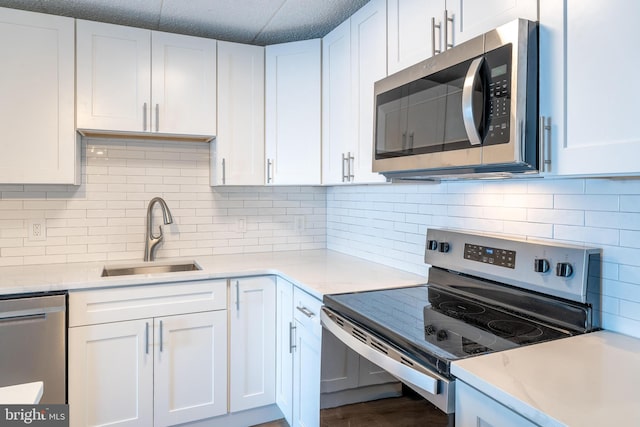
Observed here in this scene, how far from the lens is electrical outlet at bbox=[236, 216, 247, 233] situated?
2.94 m

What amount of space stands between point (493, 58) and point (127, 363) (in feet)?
6.67

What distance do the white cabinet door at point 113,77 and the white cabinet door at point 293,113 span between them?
699mm

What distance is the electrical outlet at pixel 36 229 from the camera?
243 cm

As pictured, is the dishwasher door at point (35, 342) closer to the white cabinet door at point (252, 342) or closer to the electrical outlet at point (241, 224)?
the white cabinet door at point (252, 342)

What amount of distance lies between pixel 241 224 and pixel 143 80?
3.51 ft

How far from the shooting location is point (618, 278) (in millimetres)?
1304

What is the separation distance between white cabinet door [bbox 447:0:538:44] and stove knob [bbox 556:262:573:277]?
739 mm

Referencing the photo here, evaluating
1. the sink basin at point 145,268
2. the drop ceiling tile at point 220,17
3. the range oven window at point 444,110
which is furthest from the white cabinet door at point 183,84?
→ the range oven window at point 444,110

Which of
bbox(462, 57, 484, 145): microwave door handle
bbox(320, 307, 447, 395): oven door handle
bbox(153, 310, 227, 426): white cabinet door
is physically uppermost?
bbox(462, 57, 484, 145): microwave door handle

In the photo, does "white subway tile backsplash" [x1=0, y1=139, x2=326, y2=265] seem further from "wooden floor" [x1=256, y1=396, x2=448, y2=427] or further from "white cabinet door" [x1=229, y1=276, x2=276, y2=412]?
"wooden floor" [x1=256, y1=396, x2=448, y2=427]

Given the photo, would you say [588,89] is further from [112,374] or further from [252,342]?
[112,374]

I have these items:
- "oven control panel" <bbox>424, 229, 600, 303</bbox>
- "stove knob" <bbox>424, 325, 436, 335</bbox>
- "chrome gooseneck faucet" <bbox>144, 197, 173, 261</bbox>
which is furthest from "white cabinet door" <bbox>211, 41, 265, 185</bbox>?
"stove knob" <bbox>424, 325, 436, 335</bbox>

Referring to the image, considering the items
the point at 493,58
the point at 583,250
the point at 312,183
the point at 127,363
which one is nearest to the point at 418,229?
the point at 312,183

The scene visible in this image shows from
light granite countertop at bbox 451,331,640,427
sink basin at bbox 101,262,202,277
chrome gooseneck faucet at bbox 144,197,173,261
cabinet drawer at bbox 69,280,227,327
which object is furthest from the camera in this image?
chrome gooseneck faucet at bbox 144,197,173,261
